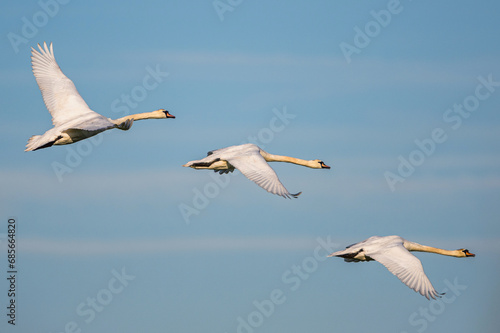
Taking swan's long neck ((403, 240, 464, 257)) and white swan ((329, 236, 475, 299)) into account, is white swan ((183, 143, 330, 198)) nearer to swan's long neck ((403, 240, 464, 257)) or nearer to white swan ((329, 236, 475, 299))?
white swan ((329, 236, 475, 299))

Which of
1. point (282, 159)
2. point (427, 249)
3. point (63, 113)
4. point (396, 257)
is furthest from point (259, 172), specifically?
point (427, 249)

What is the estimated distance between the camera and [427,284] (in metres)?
33.8

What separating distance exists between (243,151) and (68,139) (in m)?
6.09

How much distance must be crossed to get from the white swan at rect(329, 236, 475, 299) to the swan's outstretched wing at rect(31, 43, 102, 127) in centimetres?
1028

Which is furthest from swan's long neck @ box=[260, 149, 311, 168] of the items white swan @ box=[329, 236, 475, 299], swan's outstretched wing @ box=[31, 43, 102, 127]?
swan's outstretched wing @ box=[31, 43, 102, 127]

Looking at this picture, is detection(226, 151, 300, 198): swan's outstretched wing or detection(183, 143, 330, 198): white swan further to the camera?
detection(183, 143, 330, 198): white swan

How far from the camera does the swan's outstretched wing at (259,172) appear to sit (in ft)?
110

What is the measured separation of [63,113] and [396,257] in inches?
510

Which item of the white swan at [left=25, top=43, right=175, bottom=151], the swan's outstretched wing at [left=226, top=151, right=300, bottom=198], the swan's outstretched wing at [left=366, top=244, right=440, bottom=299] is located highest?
the white swan at [left=25, top=43, right=175, bottom=151]

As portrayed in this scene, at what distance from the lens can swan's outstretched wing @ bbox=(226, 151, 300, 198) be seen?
33.4m

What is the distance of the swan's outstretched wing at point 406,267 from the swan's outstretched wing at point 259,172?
4.59 m

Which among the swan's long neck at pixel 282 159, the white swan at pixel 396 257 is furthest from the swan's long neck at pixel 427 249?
the swan's long neck at pixel 282 159

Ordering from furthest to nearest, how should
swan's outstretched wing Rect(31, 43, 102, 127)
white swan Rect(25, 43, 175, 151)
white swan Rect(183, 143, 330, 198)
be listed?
swan's outstretched wing Rect(31, 43, 102, 127), white swan Rect(25, 43, 175, 151), white swan Rect(183, 143, 330, 198)

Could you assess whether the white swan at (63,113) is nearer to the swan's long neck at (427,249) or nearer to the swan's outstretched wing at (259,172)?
the swan's outstretched wing at (259,172)
